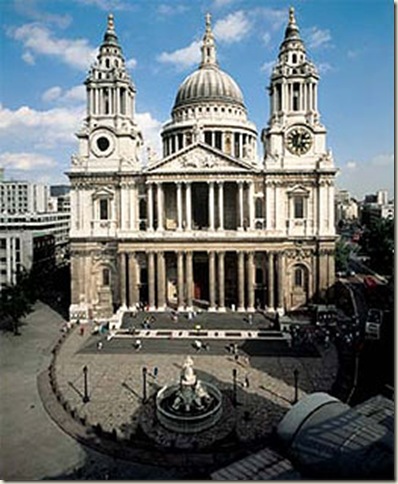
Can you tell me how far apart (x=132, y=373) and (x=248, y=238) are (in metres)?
22.0

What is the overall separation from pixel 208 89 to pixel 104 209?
26917 mm

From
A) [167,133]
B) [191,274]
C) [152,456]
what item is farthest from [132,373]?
[167,133]

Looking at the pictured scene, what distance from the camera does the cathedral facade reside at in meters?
54.2

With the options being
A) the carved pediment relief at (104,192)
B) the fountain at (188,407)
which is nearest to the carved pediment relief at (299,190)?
the carved pediment relief at (104,192)

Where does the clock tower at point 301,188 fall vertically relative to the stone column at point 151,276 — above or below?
above

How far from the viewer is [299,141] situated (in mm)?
55125

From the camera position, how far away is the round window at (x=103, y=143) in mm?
57062

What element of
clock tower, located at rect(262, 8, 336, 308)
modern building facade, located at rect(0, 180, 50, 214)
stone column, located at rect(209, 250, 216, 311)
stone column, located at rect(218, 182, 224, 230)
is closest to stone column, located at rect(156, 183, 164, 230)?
stone column, located at rect(218, 182, 224, 230)

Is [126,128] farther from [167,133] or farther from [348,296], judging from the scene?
[348,296]

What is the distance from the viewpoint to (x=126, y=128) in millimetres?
57688

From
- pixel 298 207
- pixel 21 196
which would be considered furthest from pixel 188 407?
pixel 21 196

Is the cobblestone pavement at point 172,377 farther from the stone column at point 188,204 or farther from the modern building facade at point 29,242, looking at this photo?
the modern building facade at point 29,242

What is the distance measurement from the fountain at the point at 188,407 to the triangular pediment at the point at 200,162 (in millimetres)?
29126

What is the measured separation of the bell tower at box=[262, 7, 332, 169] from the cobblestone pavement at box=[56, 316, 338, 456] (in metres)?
21.8
